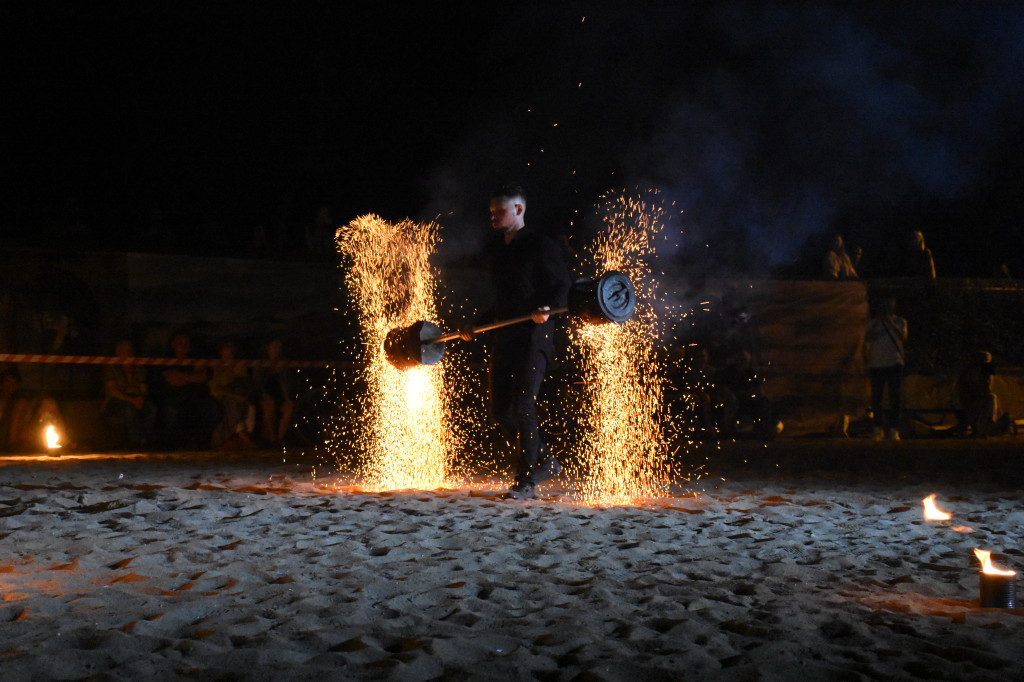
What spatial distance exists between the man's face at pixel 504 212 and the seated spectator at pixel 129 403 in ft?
18.7

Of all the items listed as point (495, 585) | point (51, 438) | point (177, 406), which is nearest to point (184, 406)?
point (177, 406)

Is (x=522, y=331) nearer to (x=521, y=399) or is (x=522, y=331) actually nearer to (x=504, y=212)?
(x=521, y=399)

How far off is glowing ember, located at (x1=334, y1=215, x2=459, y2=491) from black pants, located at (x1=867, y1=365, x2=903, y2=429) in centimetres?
564

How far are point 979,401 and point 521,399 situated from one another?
9121mm

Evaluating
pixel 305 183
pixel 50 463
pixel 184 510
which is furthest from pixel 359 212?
pixel 184 510

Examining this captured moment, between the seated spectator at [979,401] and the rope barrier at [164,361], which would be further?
the seated spectator at [979,401]

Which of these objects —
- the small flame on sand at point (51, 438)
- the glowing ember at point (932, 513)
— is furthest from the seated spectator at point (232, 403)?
the glowing ember at point (932, 513)

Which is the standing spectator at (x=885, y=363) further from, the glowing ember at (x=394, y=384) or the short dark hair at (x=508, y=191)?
the short dark hair at (x=508, y=191)

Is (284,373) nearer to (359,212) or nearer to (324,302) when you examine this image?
(324,302)

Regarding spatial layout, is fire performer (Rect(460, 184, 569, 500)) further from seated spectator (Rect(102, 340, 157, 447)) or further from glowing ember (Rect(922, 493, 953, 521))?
seated spectator (Rect(102, 340, 157, 447))

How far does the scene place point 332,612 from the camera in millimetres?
3199

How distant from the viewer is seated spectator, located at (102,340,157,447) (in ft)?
33.4

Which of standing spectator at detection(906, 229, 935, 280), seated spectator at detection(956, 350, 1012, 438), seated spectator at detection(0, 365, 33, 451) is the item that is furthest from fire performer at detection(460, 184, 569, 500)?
standing spectator at detection(906, 229, 935, 280)

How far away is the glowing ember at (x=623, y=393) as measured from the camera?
23.5 feet
